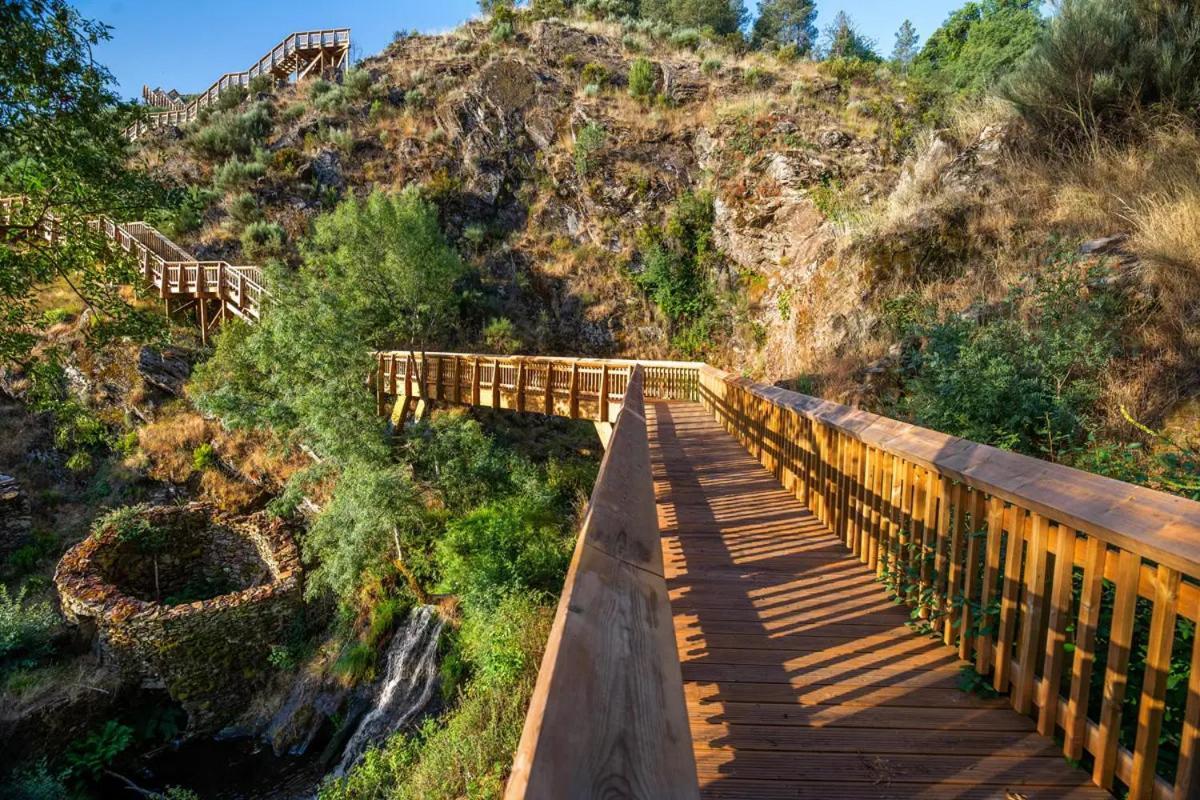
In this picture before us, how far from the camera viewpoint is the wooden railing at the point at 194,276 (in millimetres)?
18188

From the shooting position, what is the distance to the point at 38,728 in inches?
437

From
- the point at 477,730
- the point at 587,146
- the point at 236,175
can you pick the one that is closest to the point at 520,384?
the point at 477,730

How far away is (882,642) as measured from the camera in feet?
8.66

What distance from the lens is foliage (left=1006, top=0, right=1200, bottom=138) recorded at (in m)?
7.91

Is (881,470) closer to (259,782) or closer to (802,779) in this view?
(802,779)

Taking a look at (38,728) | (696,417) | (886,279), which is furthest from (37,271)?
(886,279)

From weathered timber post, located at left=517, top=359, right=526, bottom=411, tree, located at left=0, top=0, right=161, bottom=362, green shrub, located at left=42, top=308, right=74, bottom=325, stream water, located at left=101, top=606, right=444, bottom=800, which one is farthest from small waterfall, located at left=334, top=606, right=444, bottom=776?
green shrub, located at left=42, top=308, right=74, bottom=325

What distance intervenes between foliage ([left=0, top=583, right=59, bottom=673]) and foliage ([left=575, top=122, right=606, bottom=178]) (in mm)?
22413

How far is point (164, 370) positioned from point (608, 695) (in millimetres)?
23608

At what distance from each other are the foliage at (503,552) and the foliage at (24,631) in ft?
32.8

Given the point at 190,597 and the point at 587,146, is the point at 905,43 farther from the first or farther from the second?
the point at 190,597

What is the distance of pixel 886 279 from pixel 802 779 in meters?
9.82

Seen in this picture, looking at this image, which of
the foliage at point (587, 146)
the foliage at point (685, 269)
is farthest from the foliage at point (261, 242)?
the foliage at point (685, 269)

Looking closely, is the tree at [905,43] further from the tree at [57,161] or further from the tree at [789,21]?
the tree at [57,161]
